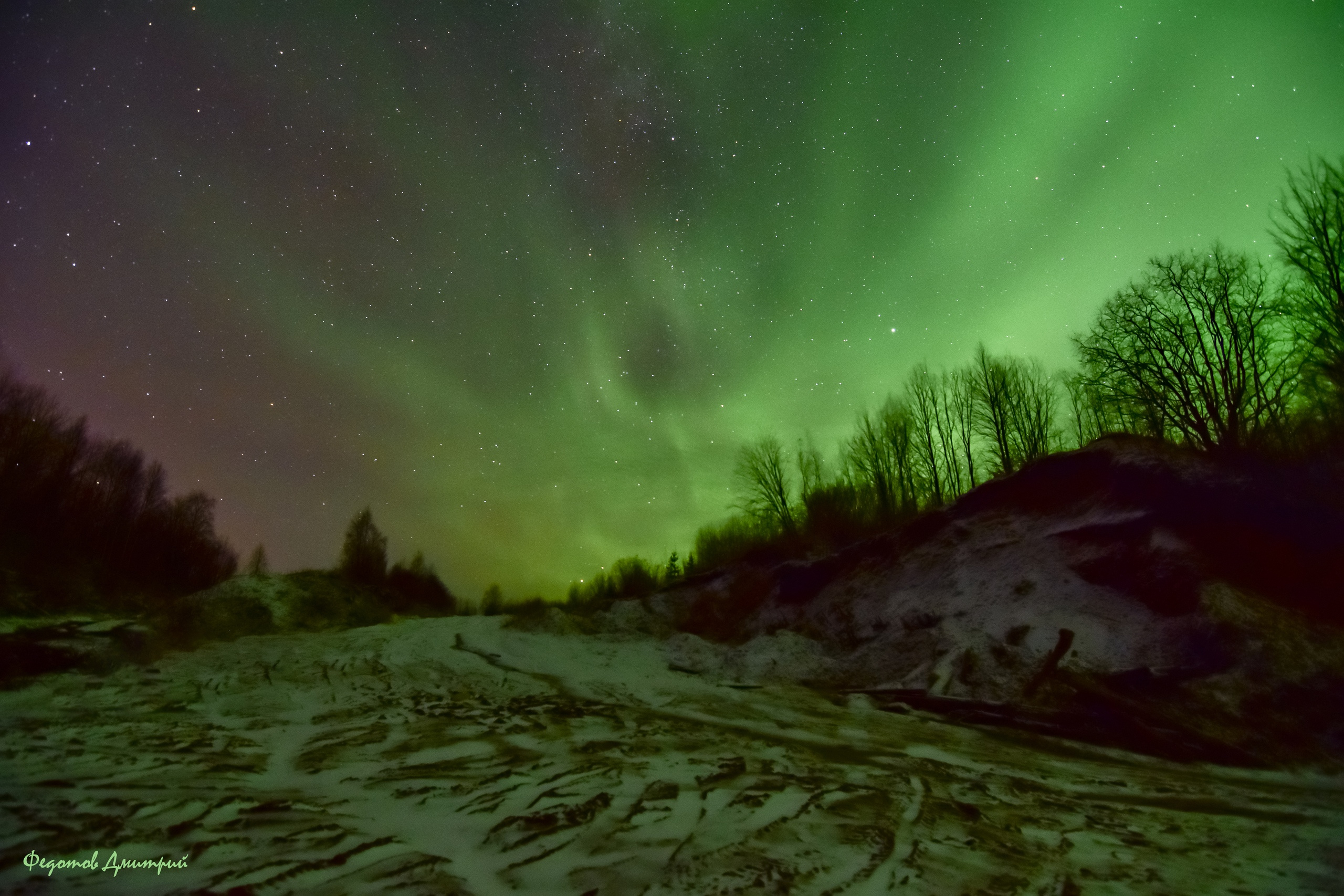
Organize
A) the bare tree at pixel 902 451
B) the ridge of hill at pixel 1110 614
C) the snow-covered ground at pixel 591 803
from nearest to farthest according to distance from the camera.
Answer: the snow-covered ground at pixel 591 803 → the ridge of hill at pixel 1110 614 → the bare tree at pixel 902 451

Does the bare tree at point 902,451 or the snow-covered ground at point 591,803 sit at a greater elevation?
the bare tree at point 902,451

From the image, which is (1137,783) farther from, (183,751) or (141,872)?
(183,751)

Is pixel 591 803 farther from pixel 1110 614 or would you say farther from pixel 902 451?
pixel 902 451

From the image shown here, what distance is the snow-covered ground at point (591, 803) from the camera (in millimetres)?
3475

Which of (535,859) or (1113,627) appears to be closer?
(535,859)

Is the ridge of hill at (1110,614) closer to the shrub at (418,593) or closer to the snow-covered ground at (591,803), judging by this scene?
the snow-covered ground at (591,803)

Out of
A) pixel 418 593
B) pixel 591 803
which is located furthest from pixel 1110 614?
pixel 418 593

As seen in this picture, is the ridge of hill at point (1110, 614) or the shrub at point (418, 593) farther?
the shrub at point (418, 593)

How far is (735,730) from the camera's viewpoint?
887 centimetres

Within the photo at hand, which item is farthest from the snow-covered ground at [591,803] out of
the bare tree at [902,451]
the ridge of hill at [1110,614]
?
the bare tree at [902,451]

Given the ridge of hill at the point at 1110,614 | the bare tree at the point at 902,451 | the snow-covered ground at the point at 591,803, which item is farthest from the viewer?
the bare tree at the point at 902,451

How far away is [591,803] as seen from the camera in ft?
15.5

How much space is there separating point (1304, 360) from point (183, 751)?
3148 cm

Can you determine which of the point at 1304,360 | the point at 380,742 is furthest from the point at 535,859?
the point at 1304,360
